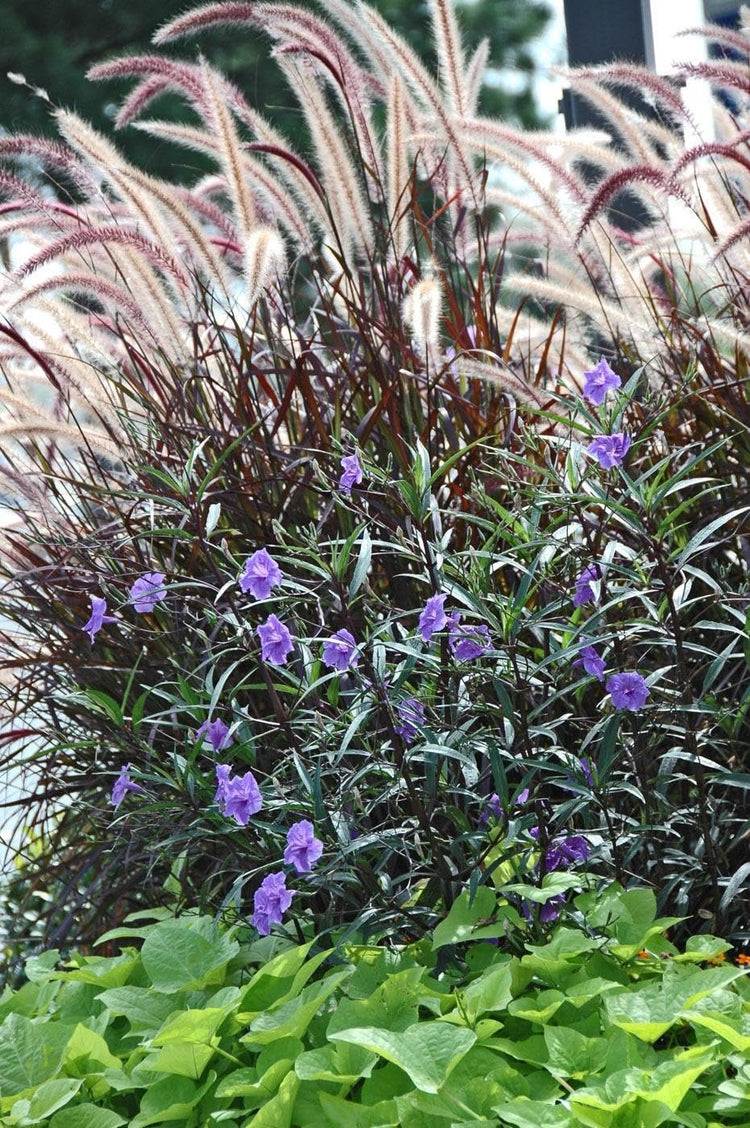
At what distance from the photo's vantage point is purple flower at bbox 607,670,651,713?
174 centimetres

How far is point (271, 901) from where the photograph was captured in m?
1.77

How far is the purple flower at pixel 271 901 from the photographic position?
69.2 inches

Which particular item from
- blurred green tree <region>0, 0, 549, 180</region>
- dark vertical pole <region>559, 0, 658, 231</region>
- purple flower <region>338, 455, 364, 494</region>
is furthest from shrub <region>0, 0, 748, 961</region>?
blurred green tree <region>0, 0, 549, 180</region>

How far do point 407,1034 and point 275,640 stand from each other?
56 cm

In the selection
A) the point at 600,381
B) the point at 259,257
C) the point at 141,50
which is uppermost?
the point at 141,50

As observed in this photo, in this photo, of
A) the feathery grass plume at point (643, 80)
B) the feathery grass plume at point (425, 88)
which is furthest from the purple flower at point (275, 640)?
the feathery grass plume at point (643, 80)

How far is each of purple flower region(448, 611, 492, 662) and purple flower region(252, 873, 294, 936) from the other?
41 cm

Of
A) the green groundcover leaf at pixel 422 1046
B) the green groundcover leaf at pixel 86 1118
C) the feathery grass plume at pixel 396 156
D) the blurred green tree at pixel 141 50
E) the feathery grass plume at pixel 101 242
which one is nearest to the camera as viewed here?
the green groundcover leaf at pixel 422 1046

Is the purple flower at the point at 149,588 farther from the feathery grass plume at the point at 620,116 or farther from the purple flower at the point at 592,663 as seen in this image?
the feathery grass plume at the point at 620,116

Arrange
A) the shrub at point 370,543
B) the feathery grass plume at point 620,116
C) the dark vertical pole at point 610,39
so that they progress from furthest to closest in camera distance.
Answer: the dark vertical pole at point 610,39 → the feathery grass plume at point 620,116 → the shrub at point 370,543

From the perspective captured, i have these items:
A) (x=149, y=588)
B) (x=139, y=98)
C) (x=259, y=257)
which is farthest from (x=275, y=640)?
(x=139, y=98)

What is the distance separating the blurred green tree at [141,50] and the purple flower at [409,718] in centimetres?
736

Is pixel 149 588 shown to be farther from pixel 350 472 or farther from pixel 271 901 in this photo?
pixel 271 901

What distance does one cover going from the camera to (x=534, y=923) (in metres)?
1.83
